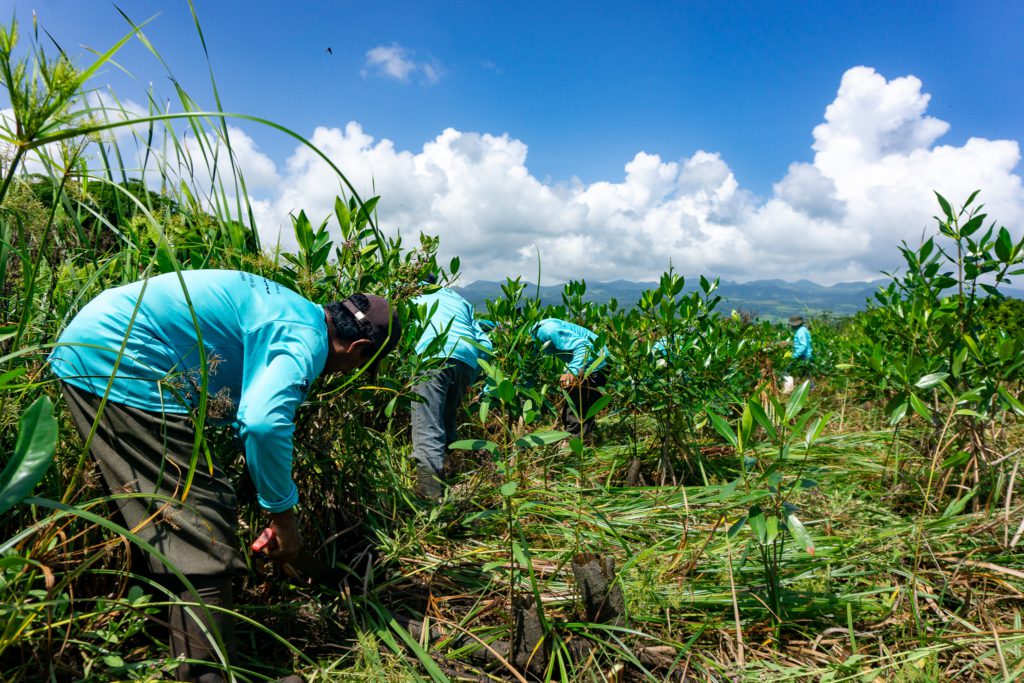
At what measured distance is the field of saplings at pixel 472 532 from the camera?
5.08 ft

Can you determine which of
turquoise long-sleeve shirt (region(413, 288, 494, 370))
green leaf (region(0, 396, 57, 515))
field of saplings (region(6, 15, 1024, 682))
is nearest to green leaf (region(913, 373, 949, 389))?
field of saplings (region(6, 15, 1024, 682))

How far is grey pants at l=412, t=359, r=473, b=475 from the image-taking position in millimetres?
3189

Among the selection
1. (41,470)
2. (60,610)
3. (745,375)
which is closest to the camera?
(41,470)

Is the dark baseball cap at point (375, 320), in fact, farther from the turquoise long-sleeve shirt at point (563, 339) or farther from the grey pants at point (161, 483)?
the turquoise long-sleeve shirt at point (563, 339)

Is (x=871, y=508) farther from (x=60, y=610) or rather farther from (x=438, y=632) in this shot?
(x=60, y=610)

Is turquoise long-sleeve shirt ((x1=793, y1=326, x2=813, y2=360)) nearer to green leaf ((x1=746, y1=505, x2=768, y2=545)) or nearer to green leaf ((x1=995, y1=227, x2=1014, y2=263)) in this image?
green leaf ((x1=995, y1=227, x2=1014, y2=263))

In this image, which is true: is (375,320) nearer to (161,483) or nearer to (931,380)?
(161,483)

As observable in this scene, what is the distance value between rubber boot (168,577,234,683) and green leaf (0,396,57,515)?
29.6 inches

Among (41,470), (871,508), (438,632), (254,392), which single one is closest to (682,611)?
(438,632)

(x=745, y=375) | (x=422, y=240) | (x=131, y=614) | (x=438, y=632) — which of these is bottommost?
(x=438, y=632)

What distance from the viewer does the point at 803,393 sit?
66.2 inches

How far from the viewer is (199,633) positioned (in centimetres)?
160

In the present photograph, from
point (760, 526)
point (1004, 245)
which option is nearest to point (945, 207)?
point (1004, 245)

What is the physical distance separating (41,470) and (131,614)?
874 millimetres
